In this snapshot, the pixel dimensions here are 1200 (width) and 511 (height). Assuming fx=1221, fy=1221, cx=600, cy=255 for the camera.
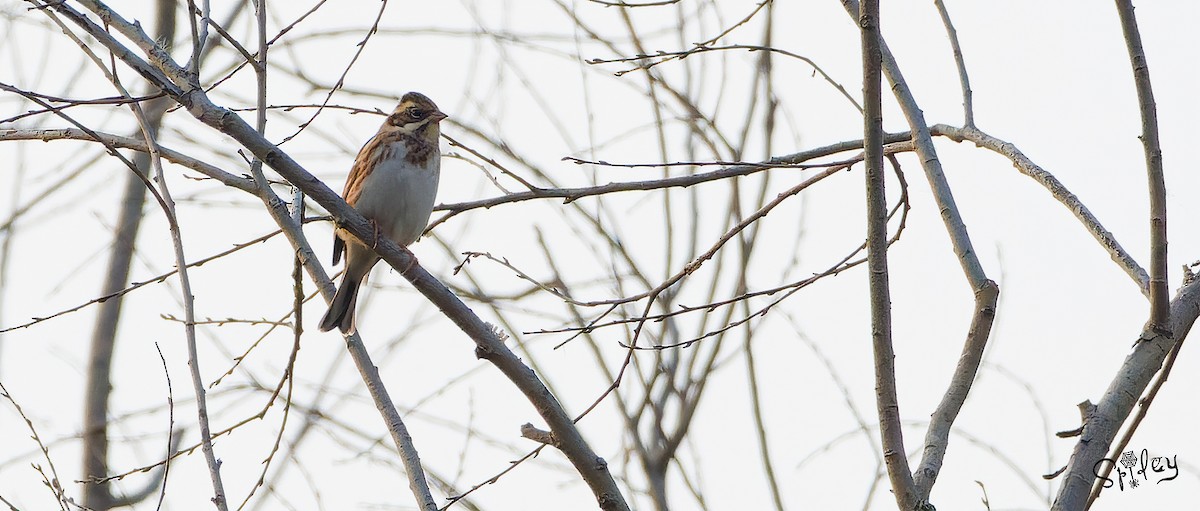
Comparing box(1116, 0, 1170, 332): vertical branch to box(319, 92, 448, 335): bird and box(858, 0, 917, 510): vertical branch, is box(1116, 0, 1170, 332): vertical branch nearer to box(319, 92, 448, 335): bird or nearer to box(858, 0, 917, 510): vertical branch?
box(858, 0, 917, 510): vertical branch

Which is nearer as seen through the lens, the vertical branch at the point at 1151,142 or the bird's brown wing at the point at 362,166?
the vertical branch at the point at 1151,142

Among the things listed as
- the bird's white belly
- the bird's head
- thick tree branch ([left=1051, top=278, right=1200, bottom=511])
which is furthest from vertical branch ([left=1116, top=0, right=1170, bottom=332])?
the bird's head

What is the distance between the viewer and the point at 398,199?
5.50 meters

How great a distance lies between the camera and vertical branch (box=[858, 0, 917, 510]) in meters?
3.00

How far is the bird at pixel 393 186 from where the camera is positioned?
551cm

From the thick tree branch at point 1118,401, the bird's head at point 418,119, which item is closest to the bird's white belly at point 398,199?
the bird's head at point 418,119

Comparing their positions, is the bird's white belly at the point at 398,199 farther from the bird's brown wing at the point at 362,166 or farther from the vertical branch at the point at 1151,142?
the vertical branch at the point at 1151,142

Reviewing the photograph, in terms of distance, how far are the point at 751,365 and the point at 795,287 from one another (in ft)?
6.83

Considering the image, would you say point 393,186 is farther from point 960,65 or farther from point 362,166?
point 960,65

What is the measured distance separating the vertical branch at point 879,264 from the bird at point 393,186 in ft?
9.09

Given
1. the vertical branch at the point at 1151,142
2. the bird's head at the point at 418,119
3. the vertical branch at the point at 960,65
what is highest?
the bird's head at the point at 418,119

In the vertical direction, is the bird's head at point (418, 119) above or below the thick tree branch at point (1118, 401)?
above

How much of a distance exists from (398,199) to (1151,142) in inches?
128

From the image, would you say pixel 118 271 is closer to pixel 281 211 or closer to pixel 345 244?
pixel 345 244
